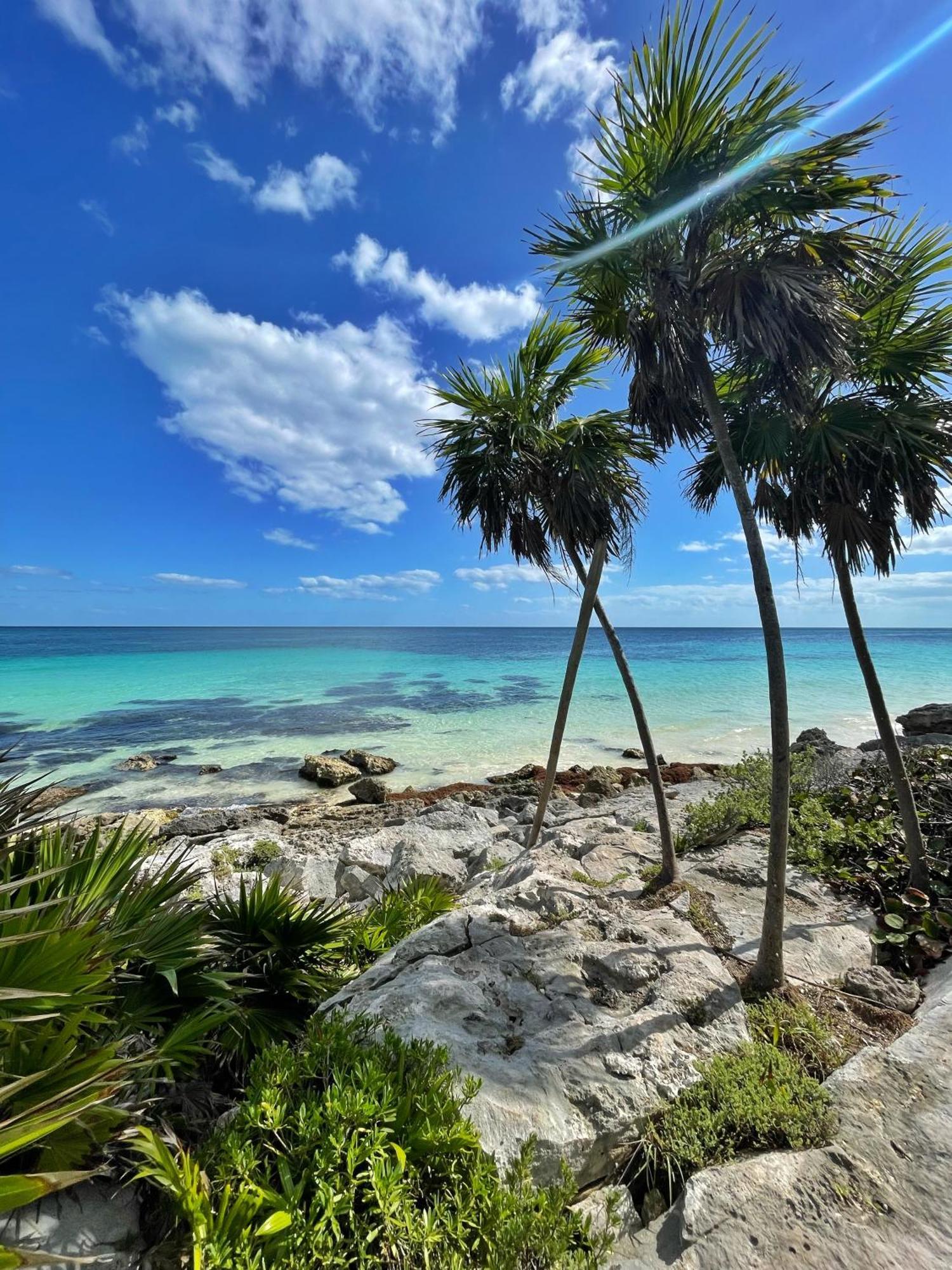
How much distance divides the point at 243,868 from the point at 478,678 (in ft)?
114


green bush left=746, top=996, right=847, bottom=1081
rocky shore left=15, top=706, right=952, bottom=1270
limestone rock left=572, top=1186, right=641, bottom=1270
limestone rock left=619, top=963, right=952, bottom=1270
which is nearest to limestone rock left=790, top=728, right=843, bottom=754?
rocky shore left=15, top=706, right=952, bottom=1270

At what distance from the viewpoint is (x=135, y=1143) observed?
196cm

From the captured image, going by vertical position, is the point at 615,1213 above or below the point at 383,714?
above

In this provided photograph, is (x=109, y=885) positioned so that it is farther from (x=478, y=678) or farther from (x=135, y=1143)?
(x=478, y=678)

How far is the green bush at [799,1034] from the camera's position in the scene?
3.17 meters

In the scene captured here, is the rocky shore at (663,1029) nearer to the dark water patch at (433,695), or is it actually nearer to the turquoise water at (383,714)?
the turquoise water at (383,714)

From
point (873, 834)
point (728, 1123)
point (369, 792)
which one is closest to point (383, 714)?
point (369, 792)

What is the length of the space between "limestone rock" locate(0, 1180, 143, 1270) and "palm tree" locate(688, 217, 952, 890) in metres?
6.26

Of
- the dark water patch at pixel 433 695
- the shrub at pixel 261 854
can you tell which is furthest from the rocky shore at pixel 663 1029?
the dark water patch at pixel 433 695

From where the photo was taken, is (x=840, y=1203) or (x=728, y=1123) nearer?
(x=840, y=1203)

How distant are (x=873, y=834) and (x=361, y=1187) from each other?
679cm

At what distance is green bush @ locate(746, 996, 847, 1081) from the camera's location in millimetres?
3166

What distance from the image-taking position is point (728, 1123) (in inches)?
106

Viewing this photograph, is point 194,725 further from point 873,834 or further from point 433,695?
point 873,834
